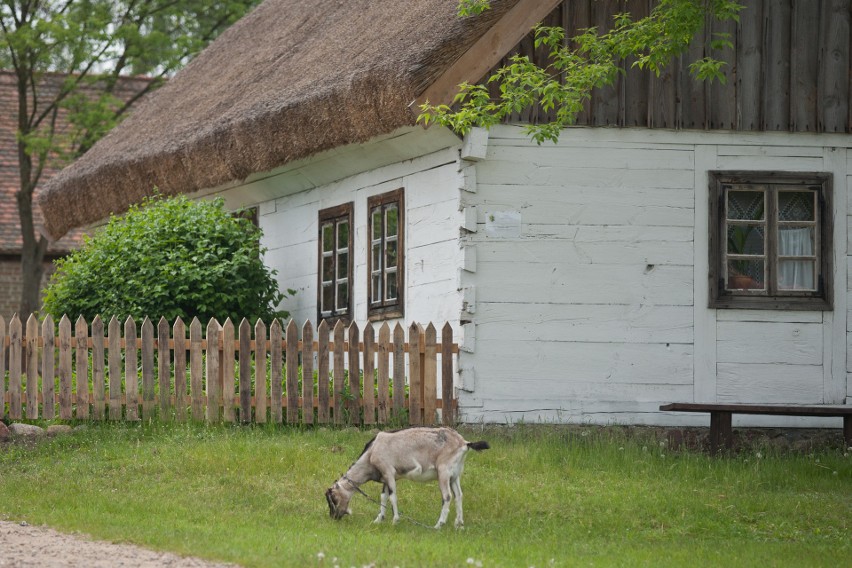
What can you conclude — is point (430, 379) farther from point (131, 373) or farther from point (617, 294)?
point (131, 373)

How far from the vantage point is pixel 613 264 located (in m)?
13.4

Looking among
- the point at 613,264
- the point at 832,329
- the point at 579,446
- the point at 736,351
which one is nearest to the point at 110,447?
the point at 579,446

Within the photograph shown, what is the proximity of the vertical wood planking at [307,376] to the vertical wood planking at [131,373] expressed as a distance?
152 cm

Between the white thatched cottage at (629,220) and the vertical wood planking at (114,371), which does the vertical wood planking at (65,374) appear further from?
the white thatched cottage at (629,220)

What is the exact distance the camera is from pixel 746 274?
13664 millimetres

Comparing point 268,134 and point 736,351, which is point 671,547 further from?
point 268,134

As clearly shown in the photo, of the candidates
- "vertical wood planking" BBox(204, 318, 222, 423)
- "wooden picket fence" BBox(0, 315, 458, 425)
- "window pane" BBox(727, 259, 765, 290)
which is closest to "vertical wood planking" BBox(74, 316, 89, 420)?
"wooden picket fence" BBox(0, 315, 458, 425)

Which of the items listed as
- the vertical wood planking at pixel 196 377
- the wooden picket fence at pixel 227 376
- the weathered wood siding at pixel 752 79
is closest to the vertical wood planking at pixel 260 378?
the wooden picket fence at pixel 227 376

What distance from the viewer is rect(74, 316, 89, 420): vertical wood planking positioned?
12.8 meters

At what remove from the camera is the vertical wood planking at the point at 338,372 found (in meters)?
12.9

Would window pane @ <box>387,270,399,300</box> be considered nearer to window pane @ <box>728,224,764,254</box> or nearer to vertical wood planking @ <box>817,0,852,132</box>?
window pane @ <box>728,224,764,254</box>

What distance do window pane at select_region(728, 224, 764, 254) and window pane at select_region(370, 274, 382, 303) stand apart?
3630mm

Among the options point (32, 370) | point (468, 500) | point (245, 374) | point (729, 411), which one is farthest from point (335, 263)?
point (468, 500)

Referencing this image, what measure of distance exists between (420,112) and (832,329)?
4503mm
